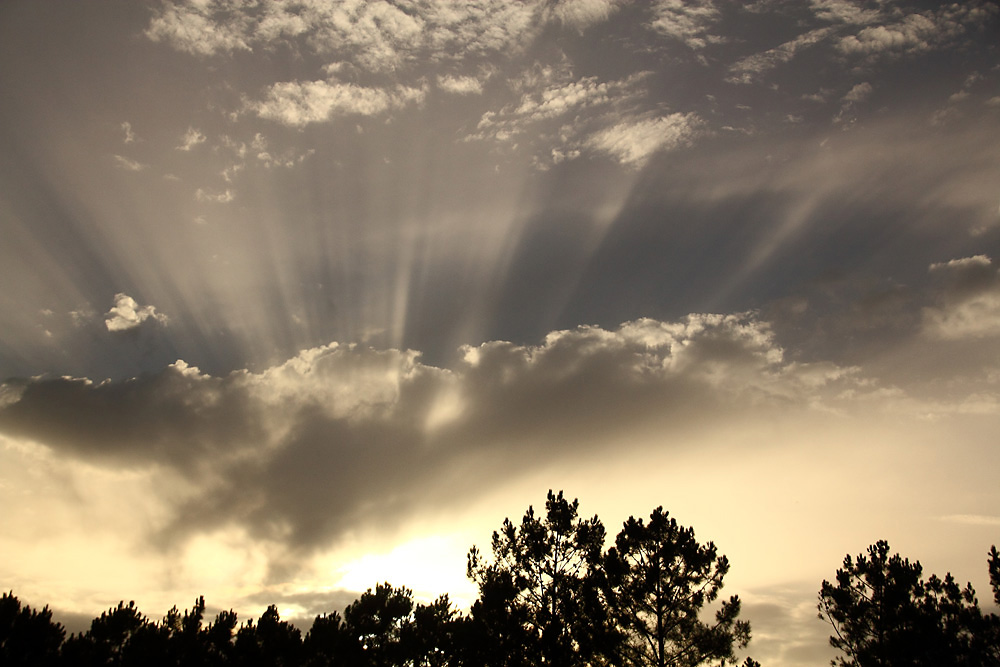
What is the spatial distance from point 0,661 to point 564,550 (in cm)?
3663

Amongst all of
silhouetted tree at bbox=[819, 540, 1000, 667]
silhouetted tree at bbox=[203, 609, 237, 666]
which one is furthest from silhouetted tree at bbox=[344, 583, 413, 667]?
silhouetted tree at bbox=[819, 540, 1000, 667]

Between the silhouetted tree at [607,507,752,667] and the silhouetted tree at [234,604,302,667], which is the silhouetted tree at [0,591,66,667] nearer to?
the silhouetted tree at [234,604,302,667]

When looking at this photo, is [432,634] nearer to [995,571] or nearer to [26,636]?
[26,636]

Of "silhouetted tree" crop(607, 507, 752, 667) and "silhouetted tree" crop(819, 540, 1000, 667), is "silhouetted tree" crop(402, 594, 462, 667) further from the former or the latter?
"silhouetted tree" crop(819, 540, 1000, 667)

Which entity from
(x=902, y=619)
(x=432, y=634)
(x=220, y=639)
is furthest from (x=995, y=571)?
(x=220, y=639)

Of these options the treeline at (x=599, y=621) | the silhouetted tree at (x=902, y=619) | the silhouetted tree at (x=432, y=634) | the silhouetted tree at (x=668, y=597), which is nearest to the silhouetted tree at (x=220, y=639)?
the treeline at (x=599, y=621)

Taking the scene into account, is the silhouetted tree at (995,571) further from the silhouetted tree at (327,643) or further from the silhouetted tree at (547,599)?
the silhouetted tree at (327,643)

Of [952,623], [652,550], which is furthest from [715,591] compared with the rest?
[952,623]

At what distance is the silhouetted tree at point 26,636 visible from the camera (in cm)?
3100

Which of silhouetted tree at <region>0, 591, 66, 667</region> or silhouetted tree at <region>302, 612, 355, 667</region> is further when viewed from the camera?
silhouetted tree at <region>302, 612, 355, 667</region>

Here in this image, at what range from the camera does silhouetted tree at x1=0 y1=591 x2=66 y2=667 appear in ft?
102

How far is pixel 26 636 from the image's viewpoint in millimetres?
31641

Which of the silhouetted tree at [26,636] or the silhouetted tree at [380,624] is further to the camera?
the silhouetted tree at [380,624]

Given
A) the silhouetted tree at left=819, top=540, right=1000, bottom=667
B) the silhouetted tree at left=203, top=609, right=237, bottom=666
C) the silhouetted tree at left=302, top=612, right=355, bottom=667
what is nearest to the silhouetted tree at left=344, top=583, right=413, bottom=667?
the silhouetted tree at left=302, top=612, right=355, bottom=667
